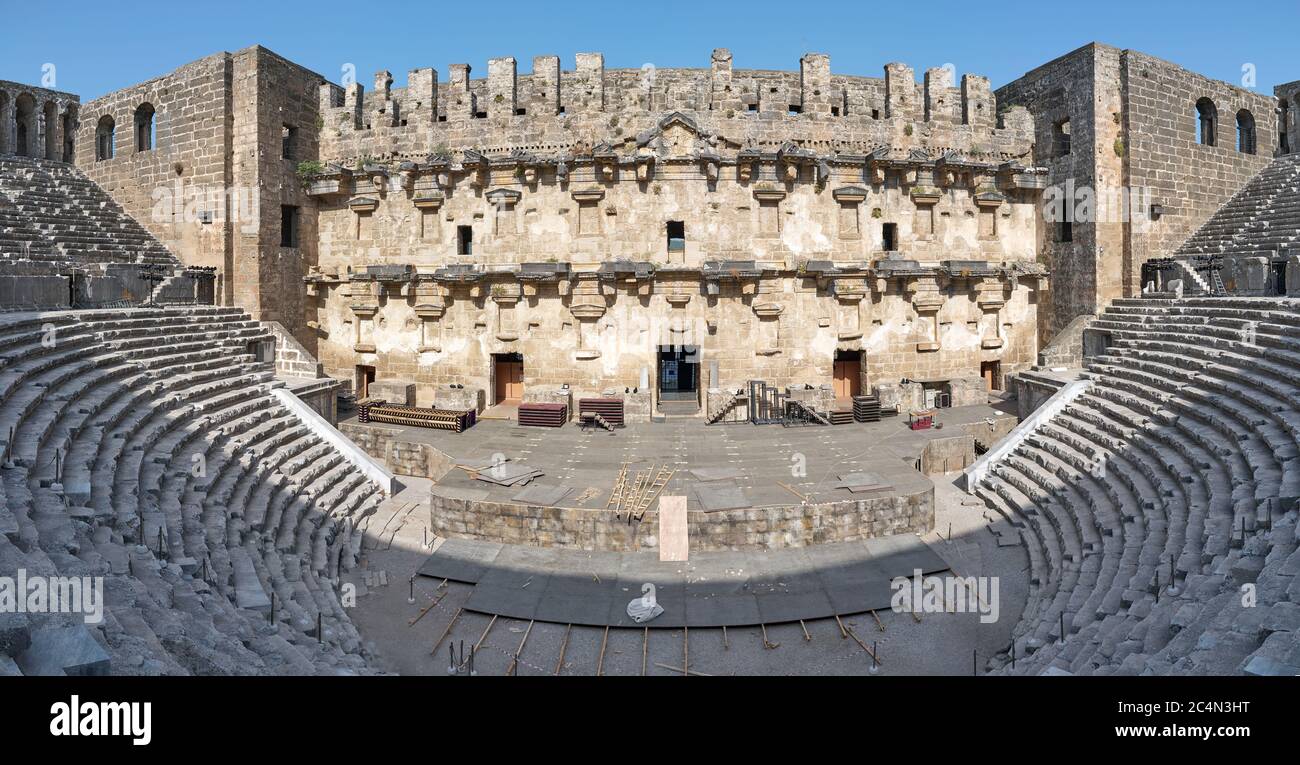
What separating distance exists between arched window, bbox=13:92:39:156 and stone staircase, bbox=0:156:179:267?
69 centimetres

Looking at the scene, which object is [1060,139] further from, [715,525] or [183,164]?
[183,164]

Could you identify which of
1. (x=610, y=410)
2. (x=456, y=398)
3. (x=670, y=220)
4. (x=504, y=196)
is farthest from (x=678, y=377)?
(x=504, y=196)

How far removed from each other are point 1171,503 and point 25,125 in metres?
30.9

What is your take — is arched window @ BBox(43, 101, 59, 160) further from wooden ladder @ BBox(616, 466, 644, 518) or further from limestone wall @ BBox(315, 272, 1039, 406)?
wooden ladder @ BBox(616, 466, 644, 518)

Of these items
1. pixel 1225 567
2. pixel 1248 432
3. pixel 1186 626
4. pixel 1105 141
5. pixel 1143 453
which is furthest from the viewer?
pixel 1105 141

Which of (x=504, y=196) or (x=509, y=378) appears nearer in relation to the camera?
(x=504, y=196)

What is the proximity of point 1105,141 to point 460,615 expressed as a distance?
815 inches

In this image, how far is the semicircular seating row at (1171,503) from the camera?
6523 mm

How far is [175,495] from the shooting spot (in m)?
10.1

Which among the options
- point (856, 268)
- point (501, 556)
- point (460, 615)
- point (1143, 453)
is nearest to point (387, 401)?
point (501, 556)

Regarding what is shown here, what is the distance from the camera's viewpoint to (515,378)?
22.5 metres

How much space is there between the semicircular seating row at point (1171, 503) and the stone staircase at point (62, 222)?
21.6 meters

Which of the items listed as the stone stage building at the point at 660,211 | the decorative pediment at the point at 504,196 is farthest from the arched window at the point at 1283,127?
the decorative pediment at the point at 504,196

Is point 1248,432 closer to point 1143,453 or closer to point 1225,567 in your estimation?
point 1143,453
